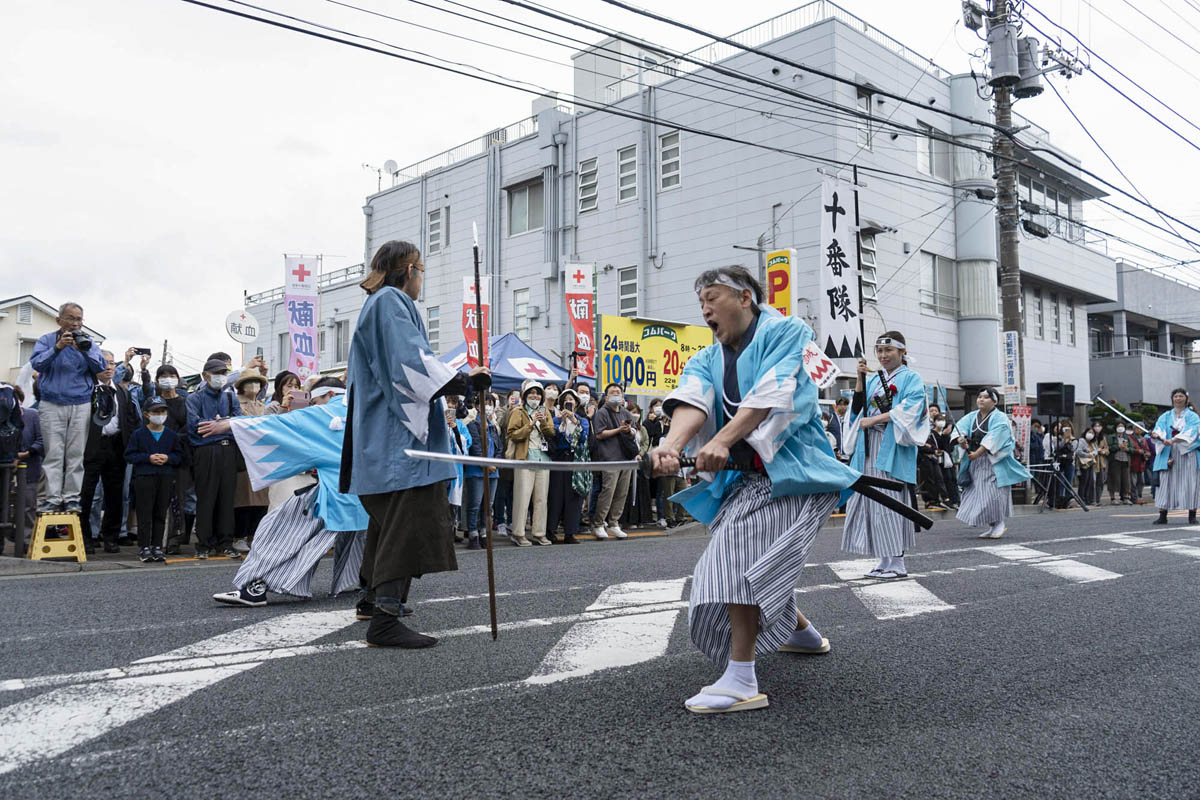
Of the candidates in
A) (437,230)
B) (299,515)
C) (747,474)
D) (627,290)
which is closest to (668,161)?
(627,290)

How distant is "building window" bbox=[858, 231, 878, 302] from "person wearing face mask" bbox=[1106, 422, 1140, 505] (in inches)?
257

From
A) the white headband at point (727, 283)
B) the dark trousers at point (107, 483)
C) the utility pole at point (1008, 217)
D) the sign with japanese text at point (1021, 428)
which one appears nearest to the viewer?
the white headband at point (727, 283)

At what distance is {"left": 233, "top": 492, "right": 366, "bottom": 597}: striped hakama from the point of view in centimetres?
580

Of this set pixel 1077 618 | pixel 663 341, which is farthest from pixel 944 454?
pixel 1077 618

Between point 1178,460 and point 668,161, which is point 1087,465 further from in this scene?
point 668,161

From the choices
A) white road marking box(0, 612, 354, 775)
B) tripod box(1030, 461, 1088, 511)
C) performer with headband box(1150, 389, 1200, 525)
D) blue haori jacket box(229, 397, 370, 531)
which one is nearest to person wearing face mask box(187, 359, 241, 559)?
blue haori jacket box(229, 397, 370, 531)

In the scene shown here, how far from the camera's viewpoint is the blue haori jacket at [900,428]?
7688 millimetres

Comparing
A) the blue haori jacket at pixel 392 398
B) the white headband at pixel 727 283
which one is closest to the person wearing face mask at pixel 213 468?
the blue haori jacket at pixel 392 398

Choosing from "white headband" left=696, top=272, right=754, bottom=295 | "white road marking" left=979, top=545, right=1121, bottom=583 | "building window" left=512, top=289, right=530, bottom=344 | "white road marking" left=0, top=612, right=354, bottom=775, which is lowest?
"white road marking" left=979, top=545, right=1121, bottom=583

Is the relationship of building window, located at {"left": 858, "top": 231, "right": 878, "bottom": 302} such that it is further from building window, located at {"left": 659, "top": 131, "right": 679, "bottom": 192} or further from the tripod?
the tripod

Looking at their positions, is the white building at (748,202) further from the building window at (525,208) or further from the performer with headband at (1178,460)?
the performer with headband at (1178,460)

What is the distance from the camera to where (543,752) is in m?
2.94

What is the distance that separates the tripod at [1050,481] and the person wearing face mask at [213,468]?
52.5 ft

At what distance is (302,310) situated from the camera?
1755 centimetres
